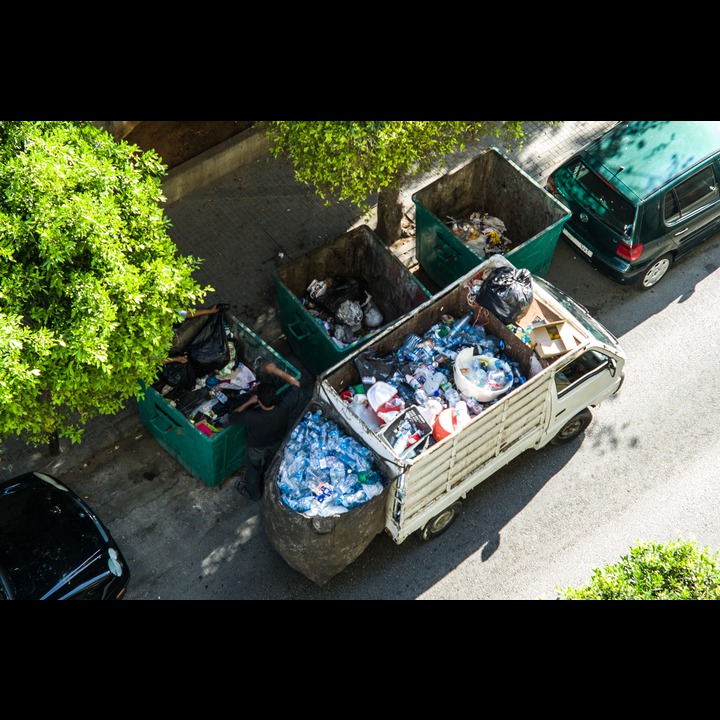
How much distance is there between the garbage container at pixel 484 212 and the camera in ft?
35.6

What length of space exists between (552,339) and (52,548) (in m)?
5.42

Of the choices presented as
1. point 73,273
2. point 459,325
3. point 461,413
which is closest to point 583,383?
point 459,325

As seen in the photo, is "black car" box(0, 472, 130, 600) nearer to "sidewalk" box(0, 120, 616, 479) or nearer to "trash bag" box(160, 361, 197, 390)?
"trash bag" box(160, 361, 197, 390)

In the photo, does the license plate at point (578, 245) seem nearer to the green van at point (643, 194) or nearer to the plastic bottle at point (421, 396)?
the green van at point (643, 194)

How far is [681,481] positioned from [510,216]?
3.87m

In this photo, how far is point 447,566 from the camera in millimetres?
9492

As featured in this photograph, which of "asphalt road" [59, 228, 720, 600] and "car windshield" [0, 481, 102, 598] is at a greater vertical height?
"car windshield" [0, 481, 102, 598]

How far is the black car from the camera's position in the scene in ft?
28.0

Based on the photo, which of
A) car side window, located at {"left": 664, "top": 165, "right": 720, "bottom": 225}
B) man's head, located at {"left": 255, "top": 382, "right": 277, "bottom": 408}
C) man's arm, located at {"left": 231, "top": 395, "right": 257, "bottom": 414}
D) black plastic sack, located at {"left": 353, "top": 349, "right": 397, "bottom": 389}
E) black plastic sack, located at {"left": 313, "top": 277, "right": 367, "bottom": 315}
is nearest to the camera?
man's head, located at {"left": 255, "top": 382, "right": 277, "bottom": 408}

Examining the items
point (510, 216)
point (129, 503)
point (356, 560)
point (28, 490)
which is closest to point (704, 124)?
point (510, 216)

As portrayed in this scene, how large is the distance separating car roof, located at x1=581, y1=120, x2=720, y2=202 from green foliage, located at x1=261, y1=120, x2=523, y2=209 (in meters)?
1.88

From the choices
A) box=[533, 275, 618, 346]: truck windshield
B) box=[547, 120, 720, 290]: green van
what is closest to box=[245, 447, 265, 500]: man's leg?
box=[533, 275, 618, 346]: truck windshield

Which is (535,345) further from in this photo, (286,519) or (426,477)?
(286,519)

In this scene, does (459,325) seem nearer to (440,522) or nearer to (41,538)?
(440,522)
